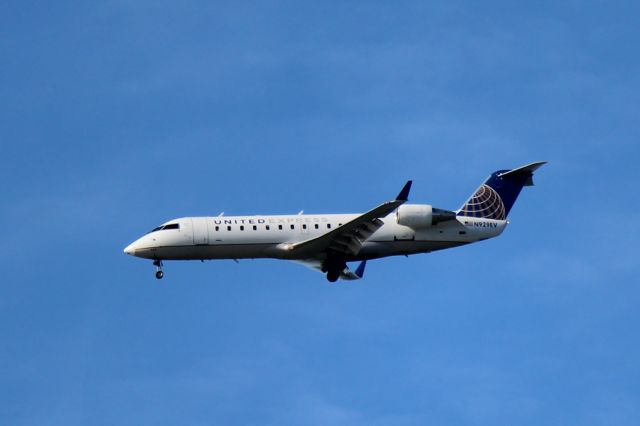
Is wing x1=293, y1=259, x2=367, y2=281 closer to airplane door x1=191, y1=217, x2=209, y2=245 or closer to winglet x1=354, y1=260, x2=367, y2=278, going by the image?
winglet x1=354, y1=260, x2=367, y2=278

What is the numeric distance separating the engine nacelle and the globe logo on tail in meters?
2.10

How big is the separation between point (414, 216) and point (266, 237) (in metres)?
5.79

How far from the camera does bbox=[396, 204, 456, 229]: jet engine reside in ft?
152

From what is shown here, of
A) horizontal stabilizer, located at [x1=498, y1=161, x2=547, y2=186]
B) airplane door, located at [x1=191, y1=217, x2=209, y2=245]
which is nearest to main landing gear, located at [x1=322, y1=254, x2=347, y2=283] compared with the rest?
airplane door, located at [x1=191, y1=217, x2=209, y2=245]

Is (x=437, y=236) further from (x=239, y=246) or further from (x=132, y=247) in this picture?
(x=132, y=247)

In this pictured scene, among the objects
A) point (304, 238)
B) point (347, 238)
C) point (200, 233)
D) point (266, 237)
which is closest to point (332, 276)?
point (304, 238)

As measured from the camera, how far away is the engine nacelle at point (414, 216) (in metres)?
46.2

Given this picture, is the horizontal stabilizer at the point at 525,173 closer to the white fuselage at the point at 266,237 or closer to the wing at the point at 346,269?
the white fuselage at the point at 266,237

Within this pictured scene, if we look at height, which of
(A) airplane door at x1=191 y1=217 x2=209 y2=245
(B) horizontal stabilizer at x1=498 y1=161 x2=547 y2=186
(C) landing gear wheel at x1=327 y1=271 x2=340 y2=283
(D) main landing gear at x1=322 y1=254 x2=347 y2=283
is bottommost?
(C) landing gear wheel at x1=327 y1=271 x2=340 y2=283

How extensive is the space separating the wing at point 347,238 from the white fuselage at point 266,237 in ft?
1.47

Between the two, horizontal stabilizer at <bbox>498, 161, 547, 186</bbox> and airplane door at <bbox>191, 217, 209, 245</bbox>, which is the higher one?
horizontal stabilizer at <bbox>498, 161, 547, 186</bbox>

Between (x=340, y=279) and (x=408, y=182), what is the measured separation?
8.99 meters

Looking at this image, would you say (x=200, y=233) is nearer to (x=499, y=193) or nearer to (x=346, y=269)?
(x=346, y=269)

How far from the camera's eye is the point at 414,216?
1820 inches
